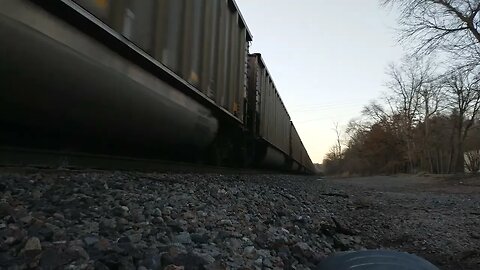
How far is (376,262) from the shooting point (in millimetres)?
2613

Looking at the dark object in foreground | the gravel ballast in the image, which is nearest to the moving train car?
the gravel ballast

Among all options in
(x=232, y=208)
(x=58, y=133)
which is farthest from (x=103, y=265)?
(x=58, y=133)

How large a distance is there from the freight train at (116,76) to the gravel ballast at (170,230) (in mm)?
544

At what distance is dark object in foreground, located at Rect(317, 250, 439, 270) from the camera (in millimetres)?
2547

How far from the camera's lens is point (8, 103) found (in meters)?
3.32

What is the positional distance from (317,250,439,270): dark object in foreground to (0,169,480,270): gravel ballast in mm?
295

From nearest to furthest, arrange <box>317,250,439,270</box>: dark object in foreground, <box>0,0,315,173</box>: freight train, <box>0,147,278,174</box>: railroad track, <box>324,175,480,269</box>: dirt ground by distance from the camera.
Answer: <box>317,250,439,270</box>: dark object in foreground < <box>0,0,315,173</box>: freight train < <box>0,147,278,174</box>: railroad track < <box>324,175,480,269</box>: dirt ground

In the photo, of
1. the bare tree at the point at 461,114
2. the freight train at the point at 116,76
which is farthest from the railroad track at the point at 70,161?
the bare tree at the point at 461,114

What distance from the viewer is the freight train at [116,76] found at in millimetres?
3129

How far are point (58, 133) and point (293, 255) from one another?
2399mm

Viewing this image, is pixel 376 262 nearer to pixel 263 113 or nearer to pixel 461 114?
pixel 263 113

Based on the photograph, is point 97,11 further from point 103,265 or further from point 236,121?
point 236,121

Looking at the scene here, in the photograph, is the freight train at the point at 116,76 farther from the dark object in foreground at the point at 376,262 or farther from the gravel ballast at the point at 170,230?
the dark object in foreground at the point at 376,262

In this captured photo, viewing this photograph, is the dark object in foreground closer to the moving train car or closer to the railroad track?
the railroad track
